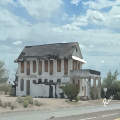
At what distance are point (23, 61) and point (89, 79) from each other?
13.1m

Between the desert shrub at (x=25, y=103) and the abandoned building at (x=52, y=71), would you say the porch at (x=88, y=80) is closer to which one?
the abandoned building at (x=52, y=71)

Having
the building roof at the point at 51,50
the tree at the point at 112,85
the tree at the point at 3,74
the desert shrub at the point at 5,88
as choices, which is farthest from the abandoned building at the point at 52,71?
the tree at the point at 3,74

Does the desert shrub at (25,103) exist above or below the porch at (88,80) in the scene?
below

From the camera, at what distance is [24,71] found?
71.9 m

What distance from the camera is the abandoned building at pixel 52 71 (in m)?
66.7

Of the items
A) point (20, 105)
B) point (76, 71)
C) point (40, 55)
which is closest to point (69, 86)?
point (76, 71)

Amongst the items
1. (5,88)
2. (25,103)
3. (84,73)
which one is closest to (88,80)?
(84,73)

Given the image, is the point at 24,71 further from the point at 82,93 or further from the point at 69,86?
the point at 69,86

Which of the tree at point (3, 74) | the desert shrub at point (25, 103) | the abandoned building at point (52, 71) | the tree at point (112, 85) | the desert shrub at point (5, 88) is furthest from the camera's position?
the tree at point (3, 74)

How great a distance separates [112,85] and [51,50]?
1347 centimetres

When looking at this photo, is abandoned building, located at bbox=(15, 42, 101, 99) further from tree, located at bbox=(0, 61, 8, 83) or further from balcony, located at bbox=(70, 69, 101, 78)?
tree, located at bbox=(0, 61, 8, 83)

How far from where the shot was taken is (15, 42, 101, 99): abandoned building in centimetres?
6669

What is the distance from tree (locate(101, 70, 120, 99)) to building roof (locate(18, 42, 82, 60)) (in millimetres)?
10399

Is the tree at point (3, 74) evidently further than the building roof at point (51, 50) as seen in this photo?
Yes
